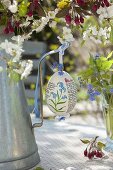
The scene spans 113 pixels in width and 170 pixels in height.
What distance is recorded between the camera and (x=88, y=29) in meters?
0.94

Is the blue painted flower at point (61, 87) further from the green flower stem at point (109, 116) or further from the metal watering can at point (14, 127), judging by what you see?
the green flower stem at point (109, 116)

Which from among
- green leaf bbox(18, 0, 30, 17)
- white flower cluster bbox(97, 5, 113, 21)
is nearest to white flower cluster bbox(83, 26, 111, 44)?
white flower cluster bbox(97, 5, 113, 21)

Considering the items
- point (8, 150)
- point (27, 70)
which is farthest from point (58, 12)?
point (8, 150)

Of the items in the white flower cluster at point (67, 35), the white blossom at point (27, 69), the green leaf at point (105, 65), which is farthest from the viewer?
the green leaf at point (105, 65)

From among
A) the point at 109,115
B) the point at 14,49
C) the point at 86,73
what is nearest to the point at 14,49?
the point at 14,49

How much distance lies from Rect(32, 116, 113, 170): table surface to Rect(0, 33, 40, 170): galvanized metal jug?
0.07 m

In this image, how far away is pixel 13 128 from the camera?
94 cm

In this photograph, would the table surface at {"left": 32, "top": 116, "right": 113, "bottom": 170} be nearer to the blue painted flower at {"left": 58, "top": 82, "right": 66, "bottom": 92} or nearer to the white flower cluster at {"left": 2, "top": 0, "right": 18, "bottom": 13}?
the blue painted flower at {"left": 58, "top": 82, "right": 66, "bottom": 92}

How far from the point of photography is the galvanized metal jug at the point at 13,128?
0.92 m

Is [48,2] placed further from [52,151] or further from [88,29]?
[52,151]

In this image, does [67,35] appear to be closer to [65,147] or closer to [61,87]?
[61,87]

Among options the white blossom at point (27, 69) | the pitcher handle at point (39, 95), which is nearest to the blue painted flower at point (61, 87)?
the pitcher handle at point (39, 95)

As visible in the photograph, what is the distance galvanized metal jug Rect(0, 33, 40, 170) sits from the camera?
36.4 inches

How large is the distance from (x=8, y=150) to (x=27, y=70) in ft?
0.68
